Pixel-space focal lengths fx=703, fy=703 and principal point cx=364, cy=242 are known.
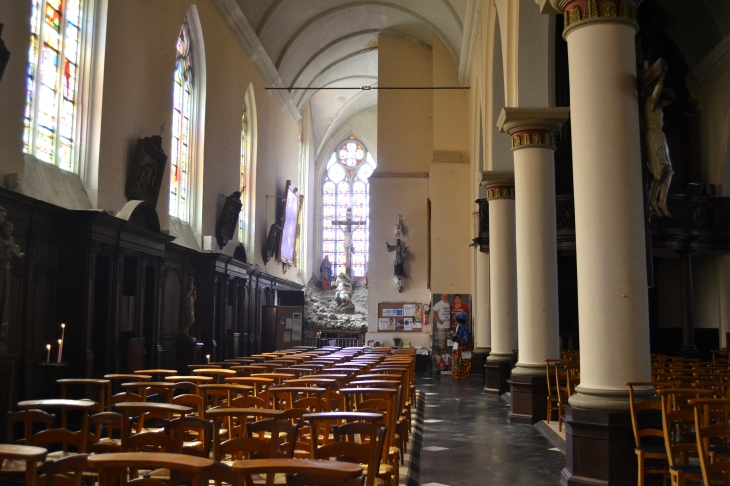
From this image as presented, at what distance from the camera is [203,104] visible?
53.3 feet

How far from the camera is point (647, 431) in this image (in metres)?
5.13

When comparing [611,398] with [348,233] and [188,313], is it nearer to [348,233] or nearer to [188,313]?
[188,313]

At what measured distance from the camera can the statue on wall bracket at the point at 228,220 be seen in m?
17.0

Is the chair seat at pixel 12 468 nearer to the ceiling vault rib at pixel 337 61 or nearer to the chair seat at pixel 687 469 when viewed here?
the chair seat at pixel 687 469

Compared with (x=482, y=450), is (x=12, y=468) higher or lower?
higher

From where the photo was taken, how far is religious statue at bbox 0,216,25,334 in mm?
7695

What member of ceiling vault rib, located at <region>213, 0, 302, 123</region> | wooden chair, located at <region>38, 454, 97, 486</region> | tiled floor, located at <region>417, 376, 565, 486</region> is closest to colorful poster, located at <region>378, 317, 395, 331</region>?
ceiling vault rib, located at <region>213, 0, 302, 123</region>

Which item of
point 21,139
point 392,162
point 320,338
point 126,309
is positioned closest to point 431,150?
point 392,162

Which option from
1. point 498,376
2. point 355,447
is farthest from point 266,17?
point 355,447

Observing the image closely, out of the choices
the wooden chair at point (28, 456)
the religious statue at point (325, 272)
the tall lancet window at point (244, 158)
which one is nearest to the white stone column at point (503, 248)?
the tall lancet window at point (244, 158)

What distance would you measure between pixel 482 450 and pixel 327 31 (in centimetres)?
1927

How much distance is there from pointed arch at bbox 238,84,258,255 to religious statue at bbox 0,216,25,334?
1229cm

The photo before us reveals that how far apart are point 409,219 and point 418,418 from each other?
13.9 meters

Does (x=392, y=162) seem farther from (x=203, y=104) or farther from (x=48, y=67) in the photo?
(x=48, y=67)
